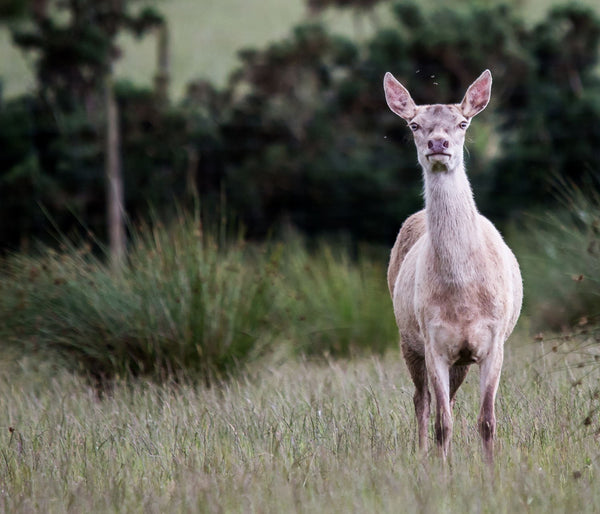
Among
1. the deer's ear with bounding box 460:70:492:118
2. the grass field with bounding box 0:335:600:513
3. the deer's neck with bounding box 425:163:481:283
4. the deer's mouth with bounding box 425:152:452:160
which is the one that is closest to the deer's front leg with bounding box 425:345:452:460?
the grass field with bounding box 0:335:600:513

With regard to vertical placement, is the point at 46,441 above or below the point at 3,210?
below

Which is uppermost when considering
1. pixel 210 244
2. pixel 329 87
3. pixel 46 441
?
pixel 329 87

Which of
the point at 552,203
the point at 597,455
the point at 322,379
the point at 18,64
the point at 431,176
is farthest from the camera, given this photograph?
the point at 18,64

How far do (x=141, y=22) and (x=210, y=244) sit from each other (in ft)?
33.0

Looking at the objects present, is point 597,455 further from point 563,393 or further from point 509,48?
point 509,48

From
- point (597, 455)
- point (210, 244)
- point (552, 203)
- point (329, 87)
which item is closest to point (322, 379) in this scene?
point (210, 244)

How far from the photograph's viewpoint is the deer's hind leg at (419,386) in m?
6.39

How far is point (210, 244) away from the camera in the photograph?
845cm

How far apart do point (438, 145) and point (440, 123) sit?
0.27 m

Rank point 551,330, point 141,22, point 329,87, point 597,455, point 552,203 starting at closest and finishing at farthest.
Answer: point 597,455 → point 551,330 → point 552,203 → point 141,22 → point 329,87

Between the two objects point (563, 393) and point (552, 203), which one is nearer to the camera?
point (563, 393)

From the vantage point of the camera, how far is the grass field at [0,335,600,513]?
472cm

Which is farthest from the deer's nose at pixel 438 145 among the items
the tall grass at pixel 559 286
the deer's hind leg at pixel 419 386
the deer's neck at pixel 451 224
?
the tall grass at pixel 559 286

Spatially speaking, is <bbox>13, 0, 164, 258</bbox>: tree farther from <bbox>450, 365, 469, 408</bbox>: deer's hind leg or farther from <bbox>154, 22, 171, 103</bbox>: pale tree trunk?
<bbox>450, 365, 469, 408</bbox>: deer's hind leg
